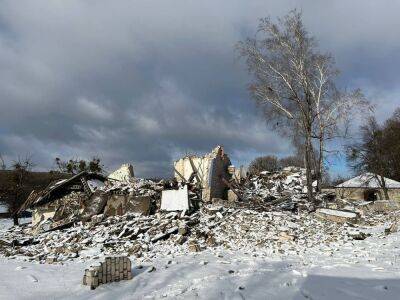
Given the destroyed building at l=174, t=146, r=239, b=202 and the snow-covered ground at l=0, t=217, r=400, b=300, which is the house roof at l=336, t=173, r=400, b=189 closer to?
the destroyed building at l=174, t=146, r=239, b=202

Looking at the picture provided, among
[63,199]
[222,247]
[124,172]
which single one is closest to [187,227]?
[222,247]

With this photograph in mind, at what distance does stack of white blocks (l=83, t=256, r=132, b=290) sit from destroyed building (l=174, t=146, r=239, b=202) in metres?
7.92

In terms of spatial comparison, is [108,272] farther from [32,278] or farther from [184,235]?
[184,235]

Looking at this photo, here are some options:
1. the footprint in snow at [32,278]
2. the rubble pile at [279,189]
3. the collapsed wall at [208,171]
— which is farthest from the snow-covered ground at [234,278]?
the collapsed wall at [208,171]

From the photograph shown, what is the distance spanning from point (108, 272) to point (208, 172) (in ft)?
29.6

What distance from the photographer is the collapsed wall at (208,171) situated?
15.7 m

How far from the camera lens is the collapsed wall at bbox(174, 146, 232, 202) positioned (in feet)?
51.6

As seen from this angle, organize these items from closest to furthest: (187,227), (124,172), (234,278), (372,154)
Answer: (234,278) < (187,227) < (124,172) < (372,154)

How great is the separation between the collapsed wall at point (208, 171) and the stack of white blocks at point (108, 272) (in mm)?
7920

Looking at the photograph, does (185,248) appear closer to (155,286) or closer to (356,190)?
(155,286)

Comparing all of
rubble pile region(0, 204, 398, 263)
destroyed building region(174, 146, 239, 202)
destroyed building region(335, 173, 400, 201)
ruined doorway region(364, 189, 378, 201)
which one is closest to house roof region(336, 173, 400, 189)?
destroyed building region(335, 173, 400, 201)

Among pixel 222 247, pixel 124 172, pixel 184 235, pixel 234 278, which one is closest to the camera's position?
pixel 234 278

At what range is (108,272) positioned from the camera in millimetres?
7289

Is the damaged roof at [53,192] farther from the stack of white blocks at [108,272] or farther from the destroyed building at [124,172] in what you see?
the stack of white blocks at [108,272]
